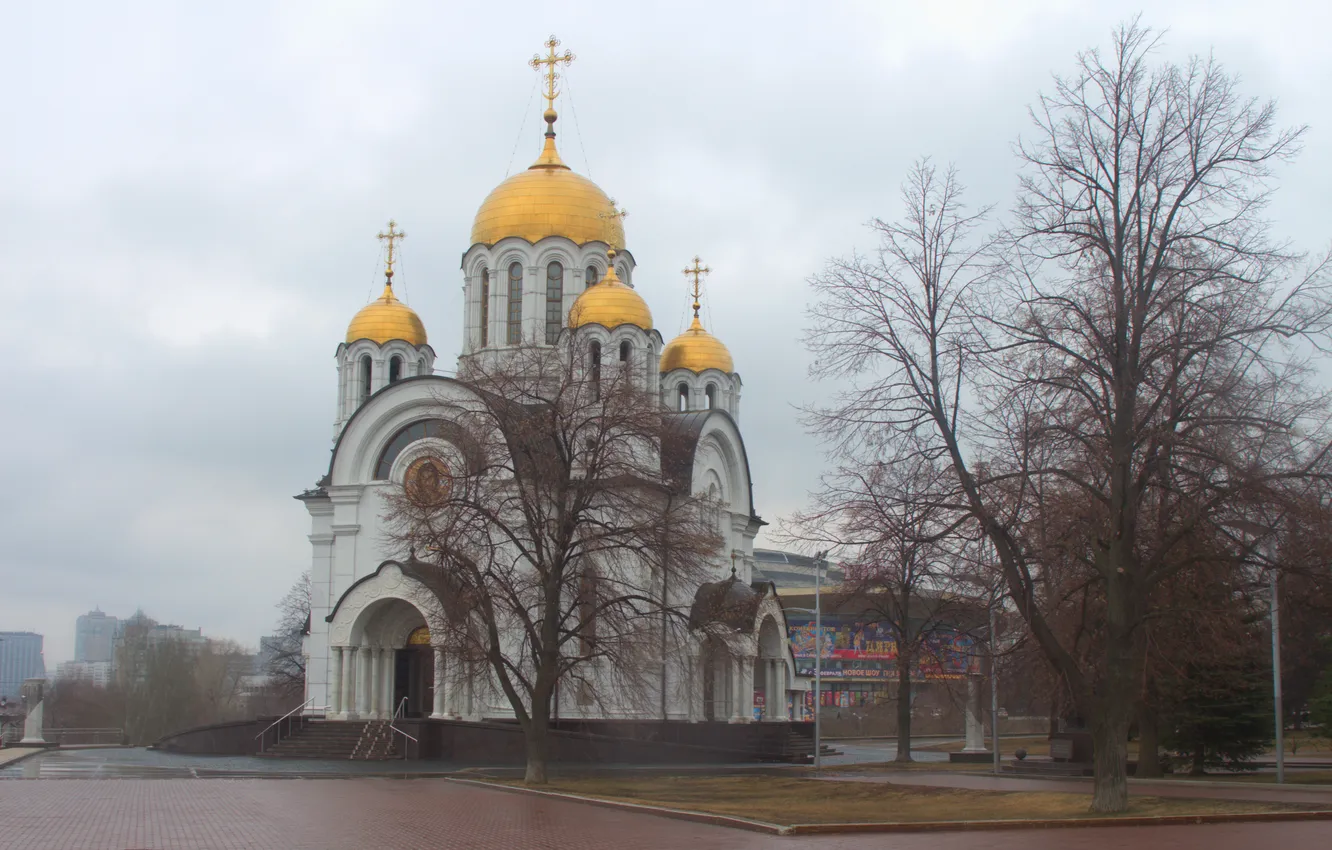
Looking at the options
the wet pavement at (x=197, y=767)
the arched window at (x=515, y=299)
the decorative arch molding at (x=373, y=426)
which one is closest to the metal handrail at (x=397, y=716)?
the wet pavement at (x=197, y=767)

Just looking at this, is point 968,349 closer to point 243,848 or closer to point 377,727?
point 243,848

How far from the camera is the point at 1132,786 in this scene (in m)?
23.7

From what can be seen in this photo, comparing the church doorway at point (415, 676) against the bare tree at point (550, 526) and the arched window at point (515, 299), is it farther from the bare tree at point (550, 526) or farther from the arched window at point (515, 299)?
the bare tree at point (550, 526)

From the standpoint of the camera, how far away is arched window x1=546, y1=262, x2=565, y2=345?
130 feet

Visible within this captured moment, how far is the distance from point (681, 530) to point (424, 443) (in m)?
12.7

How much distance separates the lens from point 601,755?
1227 inches

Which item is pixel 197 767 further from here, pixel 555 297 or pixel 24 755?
pixel 555 297

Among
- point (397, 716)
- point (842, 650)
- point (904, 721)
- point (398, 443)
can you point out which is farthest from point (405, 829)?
point (842, 650)

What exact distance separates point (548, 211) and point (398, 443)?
850 cm

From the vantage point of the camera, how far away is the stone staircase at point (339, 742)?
32219 millimetres

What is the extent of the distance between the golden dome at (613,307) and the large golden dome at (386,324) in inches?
250

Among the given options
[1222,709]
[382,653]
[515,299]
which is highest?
[515,299]

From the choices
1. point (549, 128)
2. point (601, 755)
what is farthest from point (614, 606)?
point (549, 128)

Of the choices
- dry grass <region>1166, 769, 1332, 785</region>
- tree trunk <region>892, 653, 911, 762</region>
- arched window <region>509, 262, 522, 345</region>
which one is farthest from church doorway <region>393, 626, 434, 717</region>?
dry grass <region>1166, 769, 1332, 785</region>
